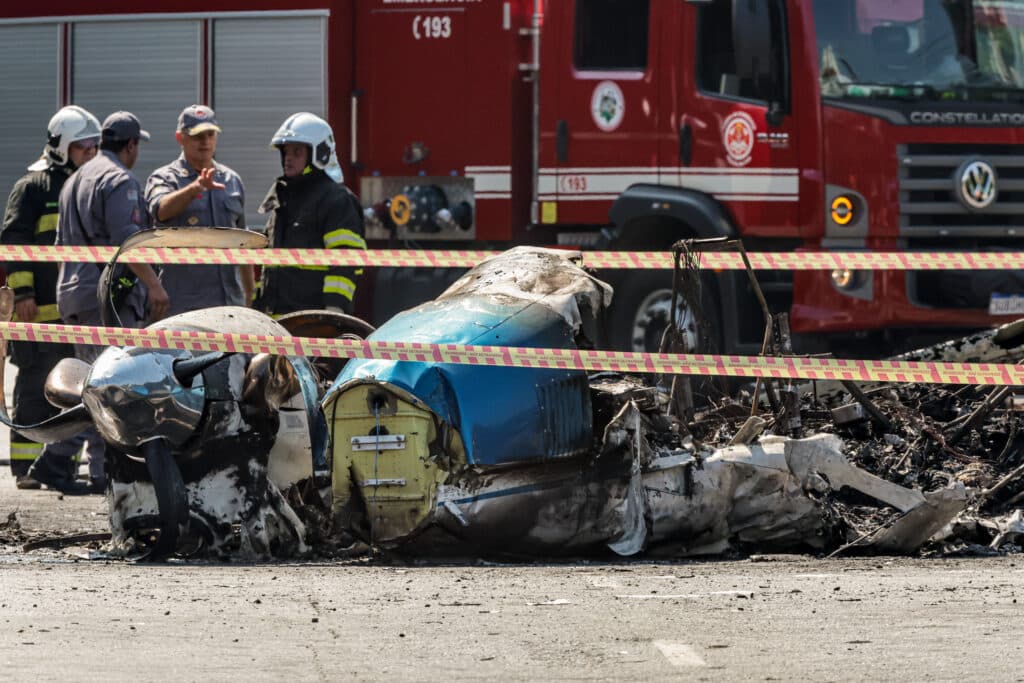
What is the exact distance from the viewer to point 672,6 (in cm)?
1192

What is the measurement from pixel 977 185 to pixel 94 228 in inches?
220

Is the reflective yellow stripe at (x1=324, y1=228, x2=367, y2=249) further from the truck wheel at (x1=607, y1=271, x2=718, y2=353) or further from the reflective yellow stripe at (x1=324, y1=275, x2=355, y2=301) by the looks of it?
the truck wheel at (x1=607, y1=271, x2=718, y2=353)

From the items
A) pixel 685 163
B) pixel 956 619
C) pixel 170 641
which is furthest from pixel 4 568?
pixel 685 163

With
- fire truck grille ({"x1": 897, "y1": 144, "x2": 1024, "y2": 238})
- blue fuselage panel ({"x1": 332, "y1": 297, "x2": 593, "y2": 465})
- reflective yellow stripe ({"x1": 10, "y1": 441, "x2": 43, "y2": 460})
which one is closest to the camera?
blue fuselage panel ({"x1": 332, "y1": 297, "x2": 593, "y2": 465})

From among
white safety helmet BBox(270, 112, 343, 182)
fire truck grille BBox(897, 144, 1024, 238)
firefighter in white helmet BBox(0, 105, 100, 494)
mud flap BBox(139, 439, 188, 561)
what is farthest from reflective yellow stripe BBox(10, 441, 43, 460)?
fire truck grille BBox(897, 144, 1024, 238)

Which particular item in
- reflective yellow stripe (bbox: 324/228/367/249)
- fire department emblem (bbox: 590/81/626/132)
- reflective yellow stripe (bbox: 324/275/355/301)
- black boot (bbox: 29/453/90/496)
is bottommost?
black boot (bbox: 29/453/90/496)

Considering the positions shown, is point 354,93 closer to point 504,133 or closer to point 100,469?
point 504,133

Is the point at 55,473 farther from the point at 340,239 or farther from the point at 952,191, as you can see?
the point at 952,191

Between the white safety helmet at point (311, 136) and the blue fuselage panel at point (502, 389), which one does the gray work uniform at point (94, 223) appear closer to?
the white safety helmet at point (311, 136)

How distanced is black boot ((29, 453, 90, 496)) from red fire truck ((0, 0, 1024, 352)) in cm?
396

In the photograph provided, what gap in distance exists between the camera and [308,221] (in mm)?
9227

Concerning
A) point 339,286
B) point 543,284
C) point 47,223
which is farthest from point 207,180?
point 543,284

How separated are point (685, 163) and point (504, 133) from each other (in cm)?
140

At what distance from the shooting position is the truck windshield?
11586 mm
